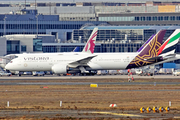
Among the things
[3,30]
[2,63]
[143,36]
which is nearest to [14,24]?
[3,30]

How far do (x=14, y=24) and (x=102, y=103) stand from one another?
487 feet

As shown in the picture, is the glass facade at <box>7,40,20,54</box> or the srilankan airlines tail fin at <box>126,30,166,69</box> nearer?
the srilankan airlines tail fin at <box>126,30,166,69</box>

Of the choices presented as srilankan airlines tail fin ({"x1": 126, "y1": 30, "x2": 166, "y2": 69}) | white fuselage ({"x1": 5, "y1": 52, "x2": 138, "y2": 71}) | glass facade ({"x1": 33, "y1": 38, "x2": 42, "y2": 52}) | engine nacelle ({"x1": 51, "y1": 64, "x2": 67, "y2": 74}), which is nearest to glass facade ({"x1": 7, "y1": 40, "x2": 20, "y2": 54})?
glass facade ({"x1": 33, "y1": 38, "x2": 42, "y2": 52})

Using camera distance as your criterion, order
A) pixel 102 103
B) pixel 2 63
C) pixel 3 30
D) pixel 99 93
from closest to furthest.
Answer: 1. pixel 102 103
2. pixel 99 93
3. pixel 2 63
4. pixel 3 30

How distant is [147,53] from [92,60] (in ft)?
36.8

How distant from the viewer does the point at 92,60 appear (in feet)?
277

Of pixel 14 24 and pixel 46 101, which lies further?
pixel 14 24

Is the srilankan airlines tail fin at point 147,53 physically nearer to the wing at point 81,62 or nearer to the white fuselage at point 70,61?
the white fuselage at point 70,61

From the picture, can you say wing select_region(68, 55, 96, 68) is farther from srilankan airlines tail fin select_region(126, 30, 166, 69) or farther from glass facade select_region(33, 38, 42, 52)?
glass facade select_region(33, 38, 42, 52)

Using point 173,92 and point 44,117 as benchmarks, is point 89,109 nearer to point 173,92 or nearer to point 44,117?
point 44,117

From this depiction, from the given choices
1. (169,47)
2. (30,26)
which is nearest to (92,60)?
(169,47)

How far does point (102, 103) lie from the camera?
132 feet

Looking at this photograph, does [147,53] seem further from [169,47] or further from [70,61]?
[70,61]

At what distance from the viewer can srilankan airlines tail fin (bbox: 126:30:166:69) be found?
83.5 meters
